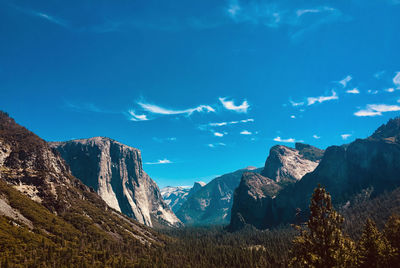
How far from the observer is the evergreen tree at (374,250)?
1623 inches

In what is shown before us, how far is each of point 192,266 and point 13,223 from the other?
375 ft

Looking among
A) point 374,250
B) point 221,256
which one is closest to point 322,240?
point 374,250

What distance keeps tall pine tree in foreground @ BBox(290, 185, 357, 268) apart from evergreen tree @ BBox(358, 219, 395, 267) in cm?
2513

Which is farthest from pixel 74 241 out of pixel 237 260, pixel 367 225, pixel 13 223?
pixel 367 225

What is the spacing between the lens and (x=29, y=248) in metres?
119

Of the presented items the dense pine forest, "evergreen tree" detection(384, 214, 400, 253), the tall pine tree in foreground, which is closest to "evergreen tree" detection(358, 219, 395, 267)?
the dense pine forest

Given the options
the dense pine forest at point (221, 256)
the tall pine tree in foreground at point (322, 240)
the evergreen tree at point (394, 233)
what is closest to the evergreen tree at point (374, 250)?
the dense pine forest at point (221, 256)

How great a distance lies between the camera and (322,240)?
75.1ft

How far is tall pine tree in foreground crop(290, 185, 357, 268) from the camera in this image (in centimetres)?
2228

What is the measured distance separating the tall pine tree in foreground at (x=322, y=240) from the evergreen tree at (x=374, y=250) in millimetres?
25133

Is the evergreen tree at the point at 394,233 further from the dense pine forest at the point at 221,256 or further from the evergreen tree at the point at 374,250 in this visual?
the evergreen tree at the point at 374,250

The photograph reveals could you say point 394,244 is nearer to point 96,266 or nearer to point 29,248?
point 96,266

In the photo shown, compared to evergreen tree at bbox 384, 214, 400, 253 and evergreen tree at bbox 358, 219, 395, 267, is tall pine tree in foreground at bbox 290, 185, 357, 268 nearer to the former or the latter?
evergreen tree at bbox 358, 219, 395, 267

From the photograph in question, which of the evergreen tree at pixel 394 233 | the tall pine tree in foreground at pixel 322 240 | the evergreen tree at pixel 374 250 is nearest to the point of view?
the tall pine tree in foreground at pixel 322 240
